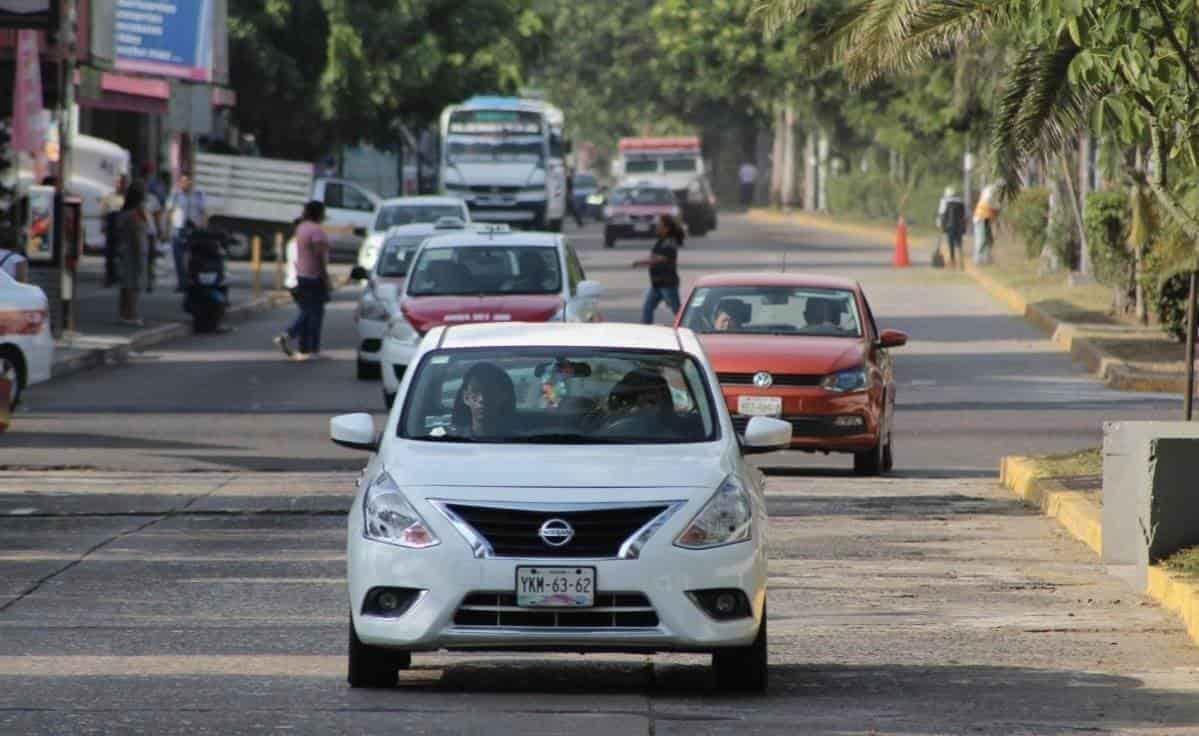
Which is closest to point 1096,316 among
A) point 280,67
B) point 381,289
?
point 381,289

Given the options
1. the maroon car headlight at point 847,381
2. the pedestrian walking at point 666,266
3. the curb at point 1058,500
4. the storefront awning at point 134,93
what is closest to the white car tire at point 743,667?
the curb at point 1058,500

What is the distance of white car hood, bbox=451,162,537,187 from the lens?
6650 cm

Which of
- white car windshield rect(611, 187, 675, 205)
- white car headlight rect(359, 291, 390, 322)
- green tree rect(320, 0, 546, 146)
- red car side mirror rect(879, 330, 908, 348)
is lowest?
white car windshield rect(611, 187, 675, 205)

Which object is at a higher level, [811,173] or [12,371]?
[12,371]

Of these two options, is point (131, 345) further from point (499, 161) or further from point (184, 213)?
point (499, 161)

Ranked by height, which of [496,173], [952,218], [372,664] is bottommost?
[496,173]

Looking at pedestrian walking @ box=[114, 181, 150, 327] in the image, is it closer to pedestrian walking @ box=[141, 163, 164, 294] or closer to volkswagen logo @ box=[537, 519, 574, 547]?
pedestrian walking @ box=[141, 163, 164, 294]

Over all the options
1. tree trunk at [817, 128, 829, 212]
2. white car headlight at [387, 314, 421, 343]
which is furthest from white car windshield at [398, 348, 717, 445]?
tree trunk at [817, 128, 829, 212]

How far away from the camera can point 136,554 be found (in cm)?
1438

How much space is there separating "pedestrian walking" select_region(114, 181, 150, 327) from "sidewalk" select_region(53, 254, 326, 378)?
0.30 meters

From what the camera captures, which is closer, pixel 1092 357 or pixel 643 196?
pixel 1092 357

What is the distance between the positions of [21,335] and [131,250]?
11343 millimetres

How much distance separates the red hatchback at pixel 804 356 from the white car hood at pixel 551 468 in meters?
9.06

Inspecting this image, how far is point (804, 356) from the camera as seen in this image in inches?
760
